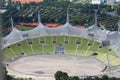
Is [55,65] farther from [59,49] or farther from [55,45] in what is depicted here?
[55,45]

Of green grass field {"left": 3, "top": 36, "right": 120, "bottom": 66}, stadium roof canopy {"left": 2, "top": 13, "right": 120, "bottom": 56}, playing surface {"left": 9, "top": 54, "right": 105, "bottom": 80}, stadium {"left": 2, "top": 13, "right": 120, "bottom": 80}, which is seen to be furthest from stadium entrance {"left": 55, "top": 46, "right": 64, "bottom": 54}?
stadium roof canopy {"left": 2, "top": 13, "right": 120, "bottom": 56}

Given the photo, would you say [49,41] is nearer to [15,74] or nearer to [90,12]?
[15,74]

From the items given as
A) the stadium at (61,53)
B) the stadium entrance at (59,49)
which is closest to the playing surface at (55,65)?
the stadium at (61,53)

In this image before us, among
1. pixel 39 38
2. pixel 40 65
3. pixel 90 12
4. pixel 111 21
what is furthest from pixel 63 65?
pixel 90 12

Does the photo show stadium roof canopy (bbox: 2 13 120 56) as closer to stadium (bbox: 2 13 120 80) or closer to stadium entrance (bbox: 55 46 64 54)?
stadium (bbox: 2 13 120 80)

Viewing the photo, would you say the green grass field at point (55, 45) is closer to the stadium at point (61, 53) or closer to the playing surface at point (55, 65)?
the stadium at point (61, 53)

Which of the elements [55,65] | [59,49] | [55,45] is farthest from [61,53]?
[55,65]

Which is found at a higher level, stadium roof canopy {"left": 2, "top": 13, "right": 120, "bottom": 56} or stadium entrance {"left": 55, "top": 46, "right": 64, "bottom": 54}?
stadium roof canopy {"left": 2, "top": 13, "right": 120, "bottom": 56}
